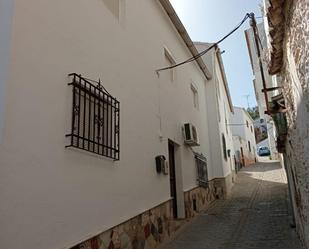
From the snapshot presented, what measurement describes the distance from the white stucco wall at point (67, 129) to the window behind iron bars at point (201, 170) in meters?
3.58

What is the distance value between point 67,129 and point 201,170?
786cm

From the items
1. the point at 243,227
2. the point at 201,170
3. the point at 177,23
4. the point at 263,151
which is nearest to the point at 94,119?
the point at 243,227

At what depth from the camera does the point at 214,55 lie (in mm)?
15273

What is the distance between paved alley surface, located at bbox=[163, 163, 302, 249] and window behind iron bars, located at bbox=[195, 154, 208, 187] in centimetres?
98

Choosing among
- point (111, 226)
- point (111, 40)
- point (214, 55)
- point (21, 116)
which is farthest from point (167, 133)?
point (214, 55)

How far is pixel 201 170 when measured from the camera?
429 inches

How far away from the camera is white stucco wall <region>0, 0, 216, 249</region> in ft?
9.54

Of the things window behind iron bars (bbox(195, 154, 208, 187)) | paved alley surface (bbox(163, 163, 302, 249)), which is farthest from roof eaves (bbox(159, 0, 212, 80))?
paved alley surface (bbox(163, 163, 302, 249))

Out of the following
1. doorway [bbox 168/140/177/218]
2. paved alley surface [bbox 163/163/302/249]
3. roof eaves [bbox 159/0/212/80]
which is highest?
roof eaves [bbox 159/0/212/80]

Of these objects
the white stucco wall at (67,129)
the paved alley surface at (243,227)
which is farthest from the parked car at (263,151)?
the white stucco wall at (67,129)

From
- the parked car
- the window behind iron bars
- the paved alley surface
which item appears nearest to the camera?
the paved alley surface

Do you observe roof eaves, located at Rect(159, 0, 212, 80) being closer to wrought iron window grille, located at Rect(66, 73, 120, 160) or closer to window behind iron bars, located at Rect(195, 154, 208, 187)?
window behind iron bars, located at Rect(195, 154, 208, 187)

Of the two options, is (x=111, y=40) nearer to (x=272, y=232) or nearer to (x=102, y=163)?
(x=102, y=163)

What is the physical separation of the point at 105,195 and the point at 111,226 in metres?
0.46
